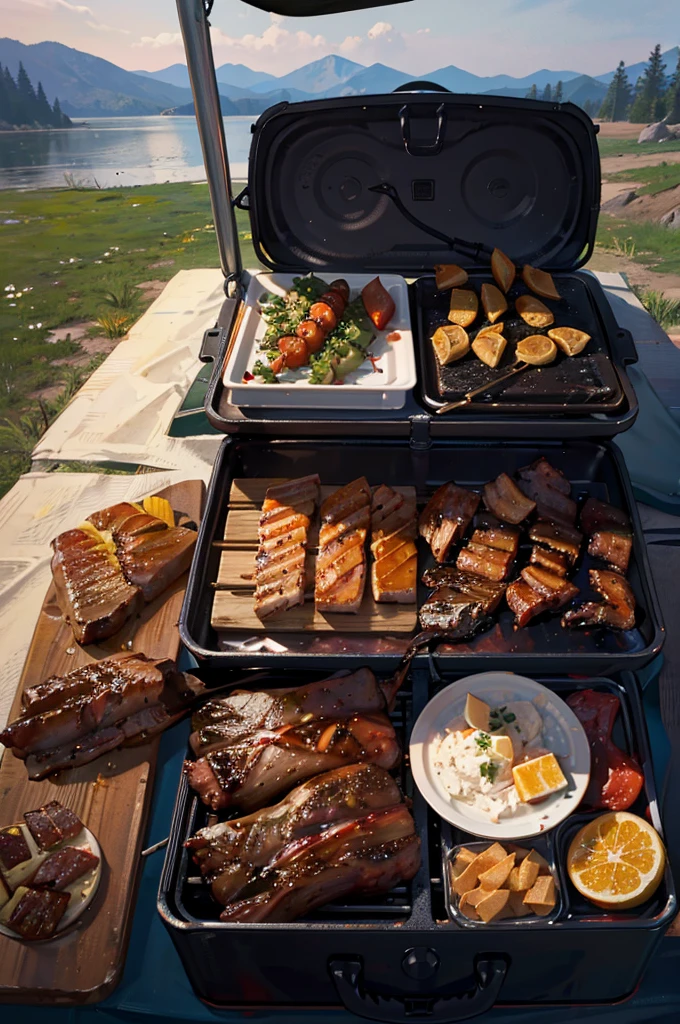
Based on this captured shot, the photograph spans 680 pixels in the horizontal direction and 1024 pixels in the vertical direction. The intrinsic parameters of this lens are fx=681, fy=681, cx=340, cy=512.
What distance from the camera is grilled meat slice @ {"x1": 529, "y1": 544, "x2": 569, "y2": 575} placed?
2939 millimetres

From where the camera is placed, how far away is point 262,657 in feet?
8.42

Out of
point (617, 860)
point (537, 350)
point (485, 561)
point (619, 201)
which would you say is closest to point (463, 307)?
point (537, 350)

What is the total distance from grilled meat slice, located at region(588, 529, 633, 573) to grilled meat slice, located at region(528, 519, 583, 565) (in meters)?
0.07

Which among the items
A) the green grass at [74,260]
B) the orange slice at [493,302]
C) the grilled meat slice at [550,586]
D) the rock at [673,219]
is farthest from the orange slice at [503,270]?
the rock at [673,219]

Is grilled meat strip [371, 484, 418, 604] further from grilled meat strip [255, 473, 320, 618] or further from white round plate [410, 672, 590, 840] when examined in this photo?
white round plate [410, 672, 590, 840]

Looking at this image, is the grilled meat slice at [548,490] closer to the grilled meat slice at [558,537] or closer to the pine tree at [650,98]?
the grilled meat slice at [558,537]

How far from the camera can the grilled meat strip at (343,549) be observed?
2855mm

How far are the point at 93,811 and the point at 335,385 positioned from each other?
2089 mm

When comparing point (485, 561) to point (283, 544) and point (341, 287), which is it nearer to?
point (283, 544)

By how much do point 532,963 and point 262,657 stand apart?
1.31m

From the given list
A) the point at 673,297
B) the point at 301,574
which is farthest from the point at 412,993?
the point at 673,297

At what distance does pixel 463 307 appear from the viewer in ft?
12.0

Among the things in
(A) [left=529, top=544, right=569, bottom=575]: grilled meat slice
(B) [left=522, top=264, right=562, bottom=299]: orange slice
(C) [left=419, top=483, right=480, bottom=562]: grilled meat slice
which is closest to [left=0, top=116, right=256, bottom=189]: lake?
(B) [left=522, top=264, right=562, bottom=299]: orange slice

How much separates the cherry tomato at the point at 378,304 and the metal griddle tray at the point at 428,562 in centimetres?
71
